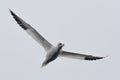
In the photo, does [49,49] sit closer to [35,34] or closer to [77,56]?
[35,34]

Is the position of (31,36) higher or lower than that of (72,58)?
higher

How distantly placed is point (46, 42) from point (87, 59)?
565 centimetres

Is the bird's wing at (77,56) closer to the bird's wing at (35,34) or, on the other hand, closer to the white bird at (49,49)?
the white bird at (49,49)

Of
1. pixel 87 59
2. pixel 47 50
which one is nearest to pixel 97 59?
pixel 87 59

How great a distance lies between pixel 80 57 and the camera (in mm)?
38531

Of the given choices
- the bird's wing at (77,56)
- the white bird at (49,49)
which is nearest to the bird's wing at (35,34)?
the white bird at (49,49)

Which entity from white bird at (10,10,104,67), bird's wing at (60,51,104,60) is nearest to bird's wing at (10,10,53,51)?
white bird at (10,10,104,67)

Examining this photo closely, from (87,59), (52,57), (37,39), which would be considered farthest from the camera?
(87,59)

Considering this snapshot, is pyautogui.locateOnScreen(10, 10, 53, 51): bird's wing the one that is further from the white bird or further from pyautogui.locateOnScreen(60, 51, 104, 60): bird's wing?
pyautogui.locateOnScreen(60, 51, 104, 60): bird's wing

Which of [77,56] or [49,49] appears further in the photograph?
[77,56]

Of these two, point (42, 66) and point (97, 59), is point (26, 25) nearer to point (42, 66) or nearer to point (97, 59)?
point (42, 66)

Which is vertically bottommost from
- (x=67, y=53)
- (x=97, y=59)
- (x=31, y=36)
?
(x=97, y=59)

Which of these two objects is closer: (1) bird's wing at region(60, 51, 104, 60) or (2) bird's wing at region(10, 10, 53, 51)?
(2) bird's wing at region(10, 10, 53, 51)

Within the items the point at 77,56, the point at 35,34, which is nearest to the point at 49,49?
the point at 35,34
